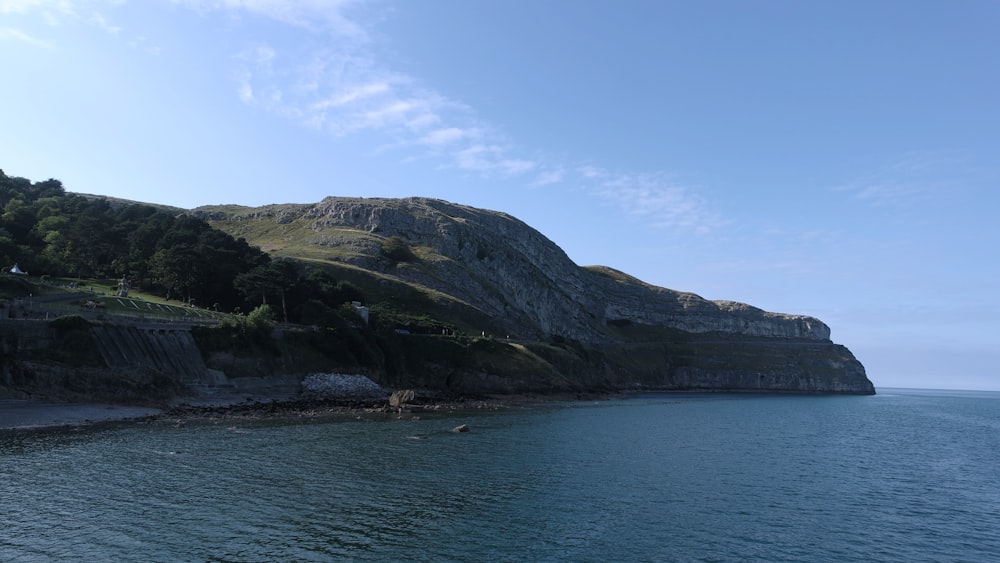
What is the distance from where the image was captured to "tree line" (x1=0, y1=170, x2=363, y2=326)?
97938 millimetres

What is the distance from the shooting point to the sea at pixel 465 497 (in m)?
25.6

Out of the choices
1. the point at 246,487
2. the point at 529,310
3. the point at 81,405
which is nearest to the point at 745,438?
the point at 246,487

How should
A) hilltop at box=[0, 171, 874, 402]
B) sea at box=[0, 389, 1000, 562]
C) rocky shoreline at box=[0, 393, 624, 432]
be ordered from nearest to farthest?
sea at box=[0, 389, 1000, 562] < rocky shoreline at box=[0, 393, 624, 432] < hilltop at box=[0, 171, 874, 402]

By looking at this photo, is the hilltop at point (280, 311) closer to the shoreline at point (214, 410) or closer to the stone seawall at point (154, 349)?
the stone seawall at point (154, 349)

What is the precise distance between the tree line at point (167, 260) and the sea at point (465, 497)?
4396 cm

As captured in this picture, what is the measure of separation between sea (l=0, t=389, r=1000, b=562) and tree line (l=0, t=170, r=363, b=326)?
4396 centimetres

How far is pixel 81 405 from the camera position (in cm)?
5662

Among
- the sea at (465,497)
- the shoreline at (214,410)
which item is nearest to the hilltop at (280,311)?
the shoreline at (214,410)

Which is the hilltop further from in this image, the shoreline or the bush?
the shoreline

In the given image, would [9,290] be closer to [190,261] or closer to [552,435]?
[190,261]

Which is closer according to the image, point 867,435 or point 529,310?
point 867,435

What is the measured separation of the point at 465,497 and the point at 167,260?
85232mm

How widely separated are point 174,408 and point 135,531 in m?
42.0

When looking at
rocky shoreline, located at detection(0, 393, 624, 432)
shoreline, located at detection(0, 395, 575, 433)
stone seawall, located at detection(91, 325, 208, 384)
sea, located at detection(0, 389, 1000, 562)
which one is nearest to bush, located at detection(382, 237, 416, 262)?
rocky shoreline, located at detection(0, 393, 624, 432)
